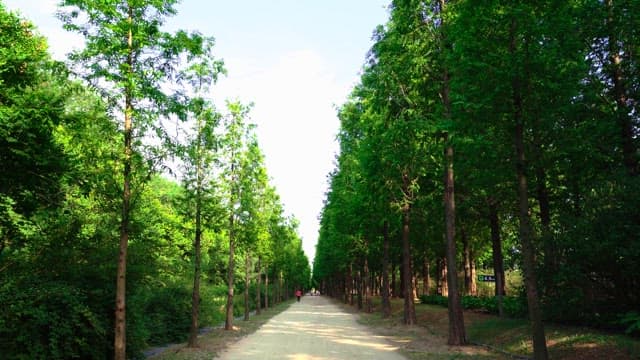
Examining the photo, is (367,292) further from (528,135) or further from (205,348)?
(528,135)

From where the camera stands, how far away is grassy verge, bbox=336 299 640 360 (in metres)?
11.9

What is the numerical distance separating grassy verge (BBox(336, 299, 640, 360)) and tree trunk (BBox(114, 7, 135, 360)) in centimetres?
771

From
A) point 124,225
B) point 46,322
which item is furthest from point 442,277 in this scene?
point 46,322

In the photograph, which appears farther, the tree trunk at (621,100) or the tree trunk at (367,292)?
the tree trunk at (367,292)

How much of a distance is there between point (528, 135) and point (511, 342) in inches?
270

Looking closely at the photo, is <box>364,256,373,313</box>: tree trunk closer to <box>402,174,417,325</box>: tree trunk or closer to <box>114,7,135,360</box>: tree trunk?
<box>402,174,417,325</box>: tree trunk

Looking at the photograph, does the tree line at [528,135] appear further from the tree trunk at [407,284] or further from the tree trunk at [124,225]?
the tree trunk at [124,225]

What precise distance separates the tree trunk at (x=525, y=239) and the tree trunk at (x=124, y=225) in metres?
8.78

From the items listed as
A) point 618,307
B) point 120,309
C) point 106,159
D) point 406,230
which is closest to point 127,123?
point 106,159

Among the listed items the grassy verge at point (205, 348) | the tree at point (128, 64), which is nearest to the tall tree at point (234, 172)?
the grassy verge at point (205, 348)

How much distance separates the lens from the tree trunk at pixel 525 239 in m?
10.9

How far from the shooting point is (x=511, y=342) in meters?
15.5

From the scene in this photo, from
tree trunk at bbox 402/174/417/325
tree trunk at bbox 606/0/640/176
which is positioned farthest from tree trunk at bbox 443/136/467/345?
tree trunk at bbox 402/174/417/325

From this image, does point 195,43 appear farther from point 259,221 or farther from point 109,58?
point 259,221
